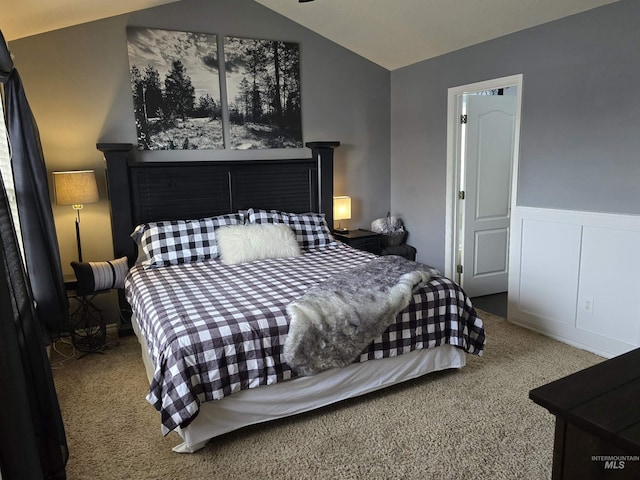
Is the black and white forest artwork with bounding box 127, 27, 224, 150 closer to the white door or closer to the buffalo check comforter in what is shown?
the buffalo check comforter

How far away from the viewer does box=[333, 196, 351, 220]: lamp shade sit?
14.9 ft

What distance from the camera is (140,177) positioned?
3.69m

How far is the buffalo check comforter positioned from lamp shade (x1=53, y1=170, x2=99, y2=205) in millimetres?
649

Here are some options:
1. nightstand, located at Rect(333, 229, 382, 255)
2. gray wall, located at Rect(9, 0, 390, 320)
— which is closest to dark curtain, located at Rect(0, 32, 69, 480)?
gray wall, located at Rect(9, 0, 390, 320)

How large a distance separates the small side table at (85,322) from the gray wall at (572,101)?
3300 mm

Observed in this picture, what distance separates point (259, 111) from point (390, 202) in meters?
1.79

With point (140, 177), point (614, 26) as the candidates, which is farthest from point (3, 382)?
point (614, 26)

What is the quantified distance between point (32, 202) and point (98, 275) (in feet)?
2.51

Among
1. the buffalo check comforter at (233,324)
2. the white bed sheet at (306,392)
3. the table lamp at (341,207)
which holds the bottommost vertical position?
the white bed sheet at (306,392)

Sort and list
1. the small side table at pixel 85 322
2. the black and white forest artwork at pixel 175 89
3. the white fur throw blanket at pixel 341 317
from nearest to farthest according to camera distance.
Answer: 1. the white fur throw blanket at pixel 341 317
2. the small side table at pixel 85 322
3. the black and white forest artwork at pixel 175 89

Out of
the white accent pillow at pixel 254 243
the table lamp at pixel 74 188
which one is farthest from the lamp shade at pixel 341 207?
the table lamp at pixel 74 188

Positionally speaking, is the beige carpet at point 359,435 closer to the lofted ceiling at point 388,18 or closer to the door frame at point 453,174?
the door frame at point 453,174

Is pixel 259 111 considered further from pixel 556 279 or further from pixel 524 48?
pixel 556 279

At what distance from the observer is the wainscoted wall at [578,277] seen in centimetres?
297
